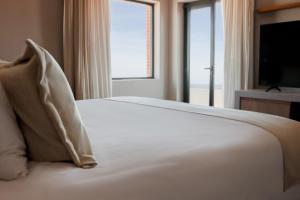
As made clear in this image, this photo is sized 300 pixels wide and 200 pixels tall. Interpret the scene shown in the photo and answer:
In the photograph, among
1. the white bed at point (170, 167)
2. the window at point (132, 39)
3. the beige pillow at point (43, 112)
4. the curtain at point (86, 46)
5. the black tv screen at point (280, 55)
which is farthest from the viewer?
the window at point (132, 39)

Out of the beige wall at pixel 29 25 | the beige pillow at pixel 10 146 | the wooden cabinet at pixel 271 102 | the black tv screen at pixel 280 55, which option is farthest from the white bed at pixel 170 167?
the beige wall at pixel 29 25

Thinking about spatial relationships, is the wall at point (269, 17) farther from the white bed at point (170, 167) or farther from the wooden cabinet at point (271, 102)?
the white bed at point (170, 167)

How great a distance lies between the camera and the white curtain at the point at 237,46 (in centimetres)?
381

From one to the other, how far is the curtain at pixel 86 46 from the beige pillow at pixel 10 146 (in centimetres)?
288

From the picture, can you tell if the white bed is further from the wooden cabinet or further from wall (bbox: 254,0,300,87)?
wall (bbox: 254,0,300,87)

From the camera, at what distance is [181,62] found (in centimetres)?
509

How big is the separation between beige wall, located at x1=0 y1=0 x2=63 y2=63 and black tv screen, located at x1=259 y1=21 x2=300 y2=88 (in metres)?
2.61

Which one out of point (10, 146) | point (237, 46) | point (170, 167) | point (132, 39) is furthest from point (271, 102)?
point (10, 146)

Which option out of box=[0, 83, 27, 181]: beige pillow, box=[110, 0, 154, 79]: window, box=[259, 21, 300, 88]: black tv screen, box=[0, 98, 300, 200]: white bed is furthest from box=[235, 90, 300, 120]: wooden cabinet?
box=[0, 83, 27, 181]: beige pillow

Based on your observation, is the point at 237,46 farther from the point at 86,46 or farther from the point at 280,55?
the point at 86,46

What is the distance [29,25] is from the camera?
3.57 m

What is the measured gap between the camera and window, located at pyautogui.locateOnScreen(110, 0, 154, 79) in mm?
4645

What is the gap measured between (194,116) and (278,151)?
60 cm

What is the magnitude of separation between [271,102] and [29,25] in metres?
3.03
